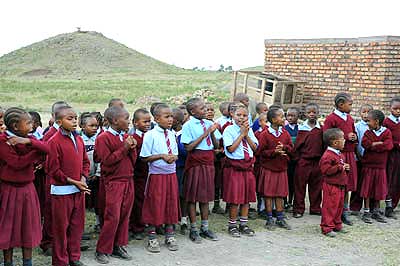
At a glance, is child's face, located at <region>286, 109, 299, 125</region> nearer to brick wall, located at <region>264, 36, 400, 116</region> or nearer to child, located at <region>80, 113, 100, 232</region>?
child, located at <region>80, 113, 100, 232</region>

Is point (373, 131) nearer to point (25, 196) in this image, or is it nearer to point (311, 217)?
point (311, 217)

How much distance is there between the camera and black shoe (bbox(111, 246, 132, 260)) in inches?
193

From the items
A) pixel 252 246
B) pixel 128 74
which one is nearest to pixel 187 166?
pixel 252 246

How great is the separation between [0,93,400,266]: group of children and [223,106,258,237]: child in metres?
0.01

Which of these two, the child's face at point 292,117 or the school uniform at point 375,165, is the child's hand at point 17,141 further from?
the school uniform at point 375,165

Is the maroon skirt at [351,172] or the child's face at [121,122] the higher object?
the child's face at [121,122]

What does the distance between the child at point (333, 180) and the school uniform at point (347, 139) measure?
16.2 inches

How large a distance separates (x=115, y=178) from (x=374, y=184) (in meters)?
3.50

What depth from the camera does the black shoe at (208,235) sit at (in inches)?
219

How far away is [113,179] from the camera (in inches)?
189

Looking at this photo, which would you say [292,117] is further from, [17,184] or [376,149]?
[17,184]

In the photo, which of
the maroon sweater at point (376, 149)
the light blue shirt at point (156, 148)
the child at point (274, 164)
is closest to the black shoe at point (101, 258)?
the light blue shirt at point (156, 148)

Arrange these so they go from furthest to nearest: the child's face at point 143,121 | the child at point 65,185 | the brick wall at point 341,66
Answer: the brick wall at point 341,66 → the child's face at point 143,121 → the child at point 65,185

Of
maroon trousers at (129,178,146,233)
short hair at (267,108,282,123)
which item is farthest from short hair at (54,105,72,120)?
short hair at (267,108,282,123)
